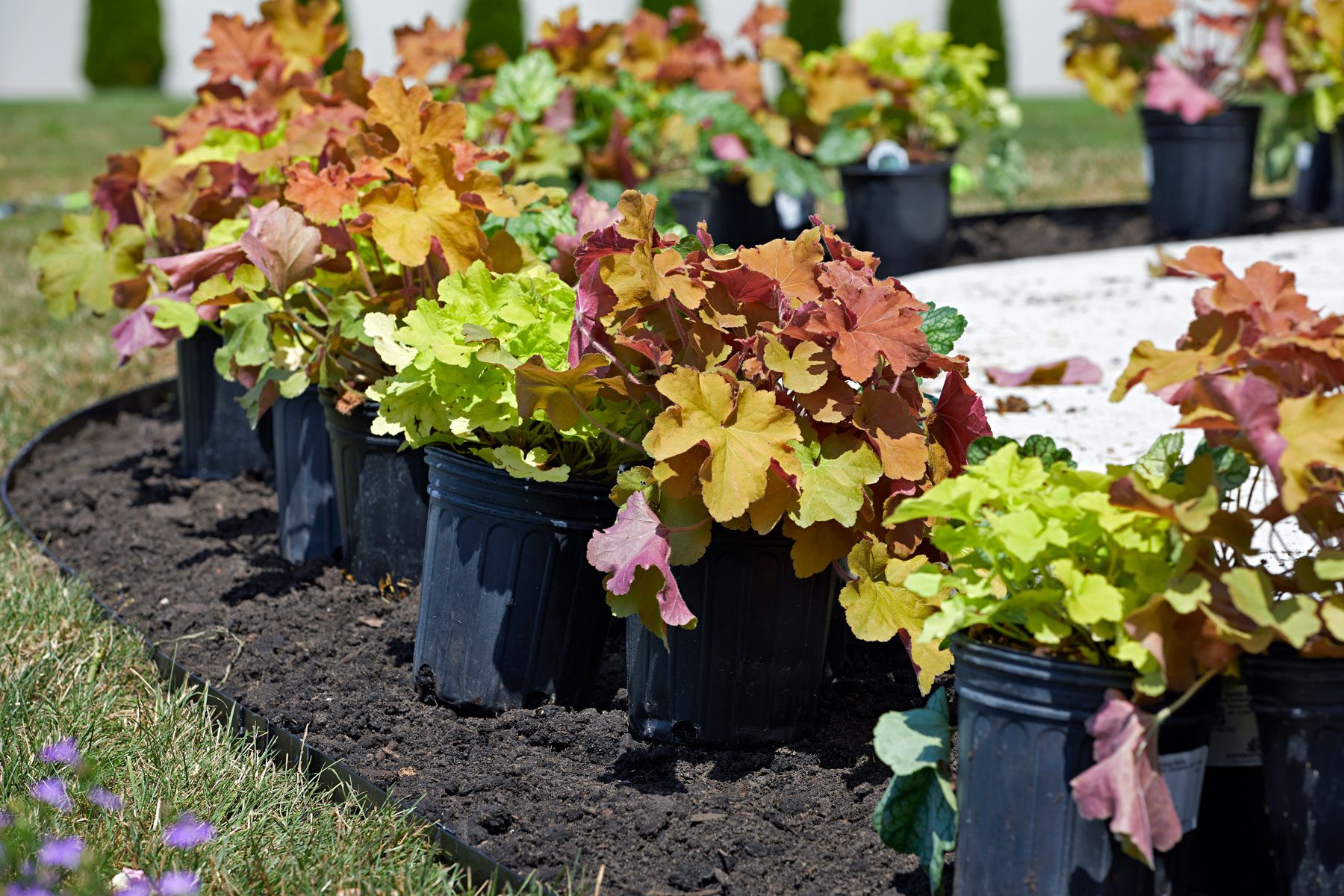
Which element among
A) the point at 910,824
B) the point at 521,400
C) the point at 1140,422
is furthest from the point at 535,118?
the point at 910,824

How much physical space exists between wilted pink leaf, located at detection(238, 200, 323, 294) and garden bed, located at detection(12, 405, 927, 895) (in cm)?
65

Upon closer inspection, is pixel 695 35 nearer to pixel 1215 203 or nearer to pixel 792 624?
pixel 1215 203

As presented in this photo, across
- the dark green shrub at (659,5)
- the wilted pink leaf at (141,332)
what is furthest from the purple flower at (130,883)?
the dark green shrub at (659,5)

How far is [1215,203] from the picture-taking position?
552 cm

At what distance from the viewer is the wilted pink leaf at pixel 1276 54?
5.30 m

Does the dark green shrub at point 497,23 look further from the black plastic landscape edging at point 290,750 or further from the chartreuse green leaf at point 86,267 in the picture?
the black plastic landscape edging at point 290,750

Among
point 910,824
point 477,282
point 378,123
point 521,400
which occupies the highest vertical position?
point 378,123

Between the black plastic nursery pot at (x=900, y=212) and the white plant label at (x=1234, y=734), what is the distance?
360 centimetres

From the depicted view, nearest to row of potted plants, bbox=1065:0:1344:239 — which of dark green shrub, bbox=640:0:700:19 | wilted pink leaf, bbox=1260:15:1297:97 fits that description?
wilted pink leaf, bbox=1260:15:1297:97

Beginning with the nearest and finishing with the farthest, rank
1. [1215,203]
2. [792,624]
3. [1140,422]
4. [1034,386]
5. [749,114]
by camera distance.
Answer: [792,624] < [1140,422] < [1034,386] < [749,114] < [1215,203]

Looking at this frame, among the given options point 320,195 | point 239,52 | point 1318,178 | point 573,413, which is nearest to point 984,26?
point 1318,178

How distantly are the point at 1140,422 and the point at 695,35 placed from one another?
360cm

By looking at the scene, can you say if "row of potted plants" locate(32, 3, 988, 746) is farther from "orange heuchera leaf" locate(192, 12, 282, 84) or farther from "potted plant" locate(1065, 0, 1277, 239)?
"potted plant" locate(1065, 0, 1277, 239)

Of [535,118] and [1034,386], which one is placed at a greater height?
[535,118]
